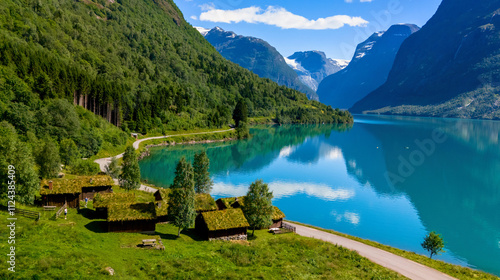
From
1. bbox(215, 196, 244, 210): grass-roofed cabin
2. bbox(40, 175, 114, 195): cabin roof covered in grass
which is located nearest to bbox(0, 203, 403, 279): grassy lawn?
bbox(40, 175, 114, 195): cabin roof covered in grass

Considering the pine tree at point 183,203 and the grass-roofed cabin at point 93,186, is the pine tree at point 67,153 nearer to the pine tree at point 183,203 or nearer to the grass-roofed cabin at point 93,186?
the grass-roofed cabin at point 93,186

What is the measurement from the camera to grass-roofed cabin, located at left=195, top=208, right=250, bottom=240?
46.3 m

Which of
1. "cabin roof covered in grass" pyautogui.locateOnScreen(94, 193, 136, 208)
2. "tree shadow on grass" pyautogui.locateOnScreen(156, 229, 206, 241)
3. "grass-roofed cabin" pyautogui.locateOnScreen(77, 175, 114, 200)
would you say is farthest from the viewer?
"grass-roofed cabin" pyautogui.locateOnScreen(77, 175, 114, 200)

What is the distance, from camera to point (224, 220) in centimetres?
4759

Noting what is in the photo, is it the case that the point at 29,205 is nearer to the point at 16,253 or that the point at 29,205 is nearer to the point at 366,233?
the point at 16,253

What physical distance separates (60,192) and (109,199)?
7.56 metres

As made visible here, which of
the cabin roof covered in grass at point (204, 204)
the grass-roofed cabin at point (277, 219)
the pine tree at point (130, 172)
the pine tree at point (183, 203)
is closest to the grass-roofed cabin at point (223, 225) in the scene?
the pine tree at point (183, 203)

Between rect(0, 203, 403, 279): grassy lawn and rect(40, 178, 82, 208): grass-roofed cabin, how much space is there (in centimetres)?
321

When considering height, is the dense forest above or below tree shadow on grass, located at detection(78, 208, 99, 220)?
above

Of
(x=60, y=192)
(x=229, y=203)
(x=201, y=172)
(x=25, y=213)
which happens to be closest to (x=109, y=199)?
(x=60, y=192)

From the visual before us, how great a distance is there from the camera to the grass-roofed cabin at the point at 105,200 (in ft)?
155

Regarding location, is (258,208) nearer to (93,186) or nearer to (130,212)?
(130,212)

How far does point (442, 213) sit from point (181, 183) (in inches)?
2491

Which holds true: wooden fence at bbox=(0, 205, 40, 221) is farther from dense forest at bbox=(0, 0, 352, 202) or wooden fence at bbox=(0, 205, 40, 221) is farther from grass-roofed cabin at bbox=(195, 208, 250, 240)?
grass-roofed cabin at bbox=(195, 208, 250, 240)
